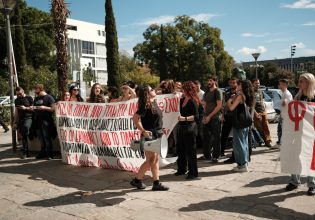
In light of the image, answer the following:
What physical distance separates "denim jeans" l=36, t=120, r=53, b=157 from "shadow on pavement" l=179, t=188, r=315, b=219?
210 inches

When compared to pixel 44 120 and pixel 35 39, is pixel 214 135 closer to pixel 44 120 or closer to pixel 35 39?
pixel 44 120

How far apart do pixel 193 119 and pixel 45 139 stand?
452cm

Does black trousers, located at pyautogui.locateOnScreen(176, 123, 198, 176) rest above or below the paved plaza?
above

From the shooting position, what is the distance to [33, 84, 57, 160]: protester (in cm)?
949

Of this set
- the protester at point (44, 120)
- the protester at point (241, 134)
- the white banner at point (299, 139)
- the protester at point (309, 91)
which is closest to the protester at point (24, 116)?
the protester at point (44, 120)

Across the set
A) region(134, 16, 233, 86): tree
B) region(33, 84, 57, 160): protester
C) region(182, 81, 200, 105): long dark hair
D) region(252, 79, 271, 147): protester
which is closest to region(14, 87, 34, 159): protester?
region(33, 84, 57, 160): protester

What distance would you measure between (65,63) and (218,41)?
4797cm

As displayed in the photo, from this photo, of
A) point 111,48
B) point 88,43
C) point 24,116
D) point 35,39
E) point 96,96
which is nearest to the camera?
point 96,96

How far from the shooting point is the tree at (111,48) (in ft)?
101

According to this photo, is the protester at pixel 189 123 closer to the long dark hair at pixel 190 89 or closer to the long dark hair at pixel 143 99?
the long dark hair at pixel 190 89

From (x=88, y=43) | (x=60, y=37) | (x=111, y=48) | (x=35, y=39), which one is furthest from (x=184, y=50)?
(x=60, y=37)

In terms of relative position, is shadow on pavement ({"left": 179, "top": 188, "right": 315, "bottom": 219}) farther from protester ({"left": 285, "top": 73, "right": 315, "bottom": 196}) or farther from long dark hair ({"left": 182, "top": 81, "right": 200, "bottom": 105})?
long dark hair ({"left": 182, "top": 81, "right": 200, "bottom": 105})

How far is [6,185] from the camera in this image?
7113 millimetres

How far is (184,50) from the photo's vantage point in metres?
58.4
